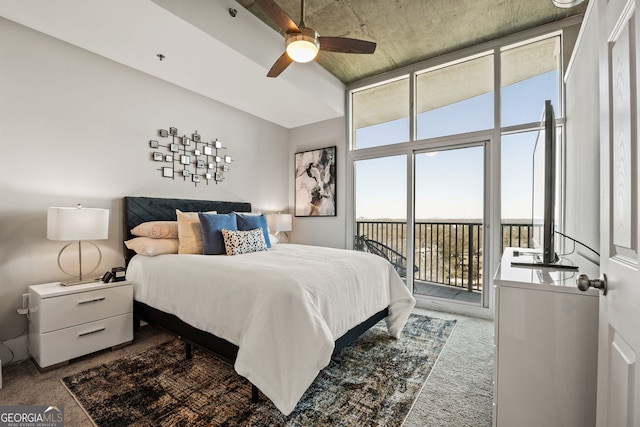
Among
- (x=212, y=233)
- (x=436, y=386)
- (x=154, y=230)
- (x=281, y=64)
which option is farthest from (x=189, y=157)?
(x=436, y=386)

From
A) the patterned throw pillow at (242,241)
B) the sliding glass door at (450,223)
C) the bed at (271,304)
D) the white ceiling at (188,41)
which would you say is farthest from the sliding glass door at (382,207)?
the patterned throw pillow at (242,241)

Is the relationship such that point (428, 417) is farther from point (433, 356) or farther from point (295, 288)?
point (295, 288)

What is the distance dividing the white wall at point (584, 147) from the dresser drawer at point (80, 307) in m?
3.29

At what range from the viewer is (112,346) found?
7.90ft

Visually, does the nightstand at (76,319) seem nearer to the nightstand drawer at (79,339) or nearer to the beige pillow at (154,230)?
the nightstand drawer at (79,339)

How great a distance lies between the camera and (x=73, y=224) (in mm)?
2197

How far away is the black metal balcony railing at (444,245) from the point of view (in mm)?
3535

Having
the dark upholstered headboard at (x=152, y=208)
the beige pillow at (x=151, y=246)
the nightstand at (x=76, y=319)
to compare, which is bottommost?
the nightstand at (x=76, y=319)

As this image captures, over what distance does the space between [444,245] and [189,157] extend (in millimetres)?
3426

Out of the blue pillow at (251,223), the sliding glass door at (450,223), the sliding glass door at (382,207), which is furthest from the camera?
the sliding glass door at (382,207)

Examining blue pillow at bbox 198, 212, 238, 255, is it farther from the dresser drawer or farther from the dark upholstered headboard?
the dresser drawer

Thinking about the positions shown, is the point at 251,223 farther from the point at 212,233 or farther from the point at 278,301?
the point at 278,301

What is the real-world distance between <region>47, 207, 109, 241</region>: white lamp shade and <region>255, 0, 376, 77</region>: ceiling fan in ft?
6.51

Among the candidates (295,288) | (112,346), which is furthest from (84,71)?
(295,288)
